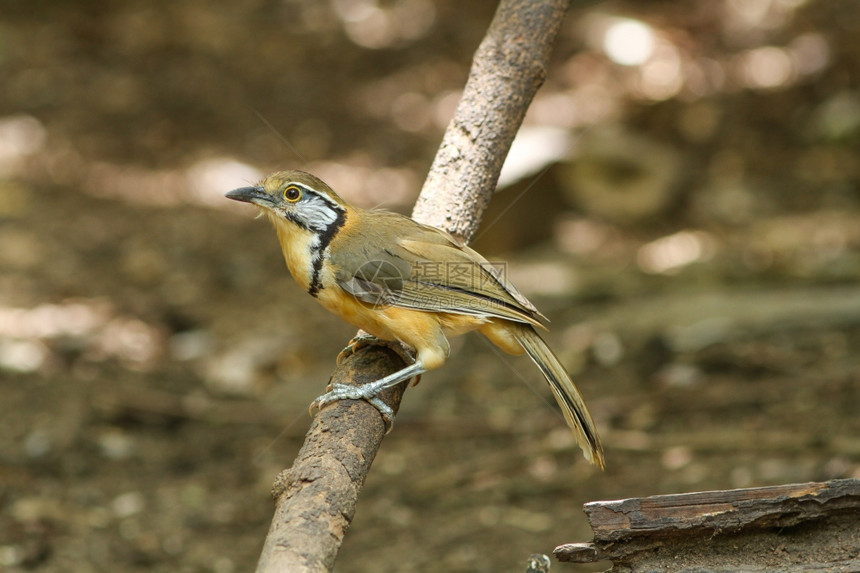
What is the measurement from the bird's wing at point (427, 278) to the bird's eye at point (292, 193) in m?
0.31

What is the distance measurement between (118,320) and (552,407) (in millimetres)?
3489

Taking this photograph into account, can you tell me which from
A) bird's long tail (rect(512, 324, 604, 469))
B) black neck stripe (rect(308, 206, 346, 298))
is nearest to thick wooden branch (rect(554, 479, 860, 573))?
bird's long tail (rect(512, 324, 604, 469))

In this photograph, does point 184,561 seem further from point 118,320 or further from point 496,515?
point 118,320

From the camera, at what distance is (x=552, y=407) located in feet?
20.2

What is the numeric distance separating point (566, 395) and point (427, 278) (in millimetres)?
772

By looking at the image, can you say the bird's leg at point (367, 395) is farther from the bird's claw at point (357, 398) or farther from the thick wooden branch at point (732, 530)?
the thick wooden branch at point (732, 530)

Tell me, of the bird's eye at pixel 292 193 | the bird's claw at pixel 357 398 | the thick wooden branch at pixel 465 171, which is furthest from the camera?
the bird's eye at pixel 292 193

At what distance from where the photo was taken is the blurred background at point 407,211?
5285 mm

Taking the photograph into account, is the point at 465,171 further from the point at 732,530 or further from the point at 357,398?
the point at 732,530

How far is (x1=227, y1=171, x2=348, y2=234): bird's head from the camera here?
3.99 m

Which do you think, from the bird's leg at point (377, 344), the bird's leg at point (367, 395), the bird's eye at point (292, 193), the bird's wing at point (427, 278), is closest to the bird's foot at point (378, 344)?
the bird's leg at point (377, 344)

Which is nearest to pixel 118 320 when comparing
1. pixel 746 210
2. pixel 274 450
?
pixel 274 450

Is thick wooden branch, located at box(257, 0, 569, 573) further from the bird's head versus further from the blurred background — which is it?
the blurred background

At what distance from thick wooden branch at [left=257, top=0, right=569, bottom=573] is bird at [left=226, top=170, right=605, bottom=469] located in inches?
5.9
